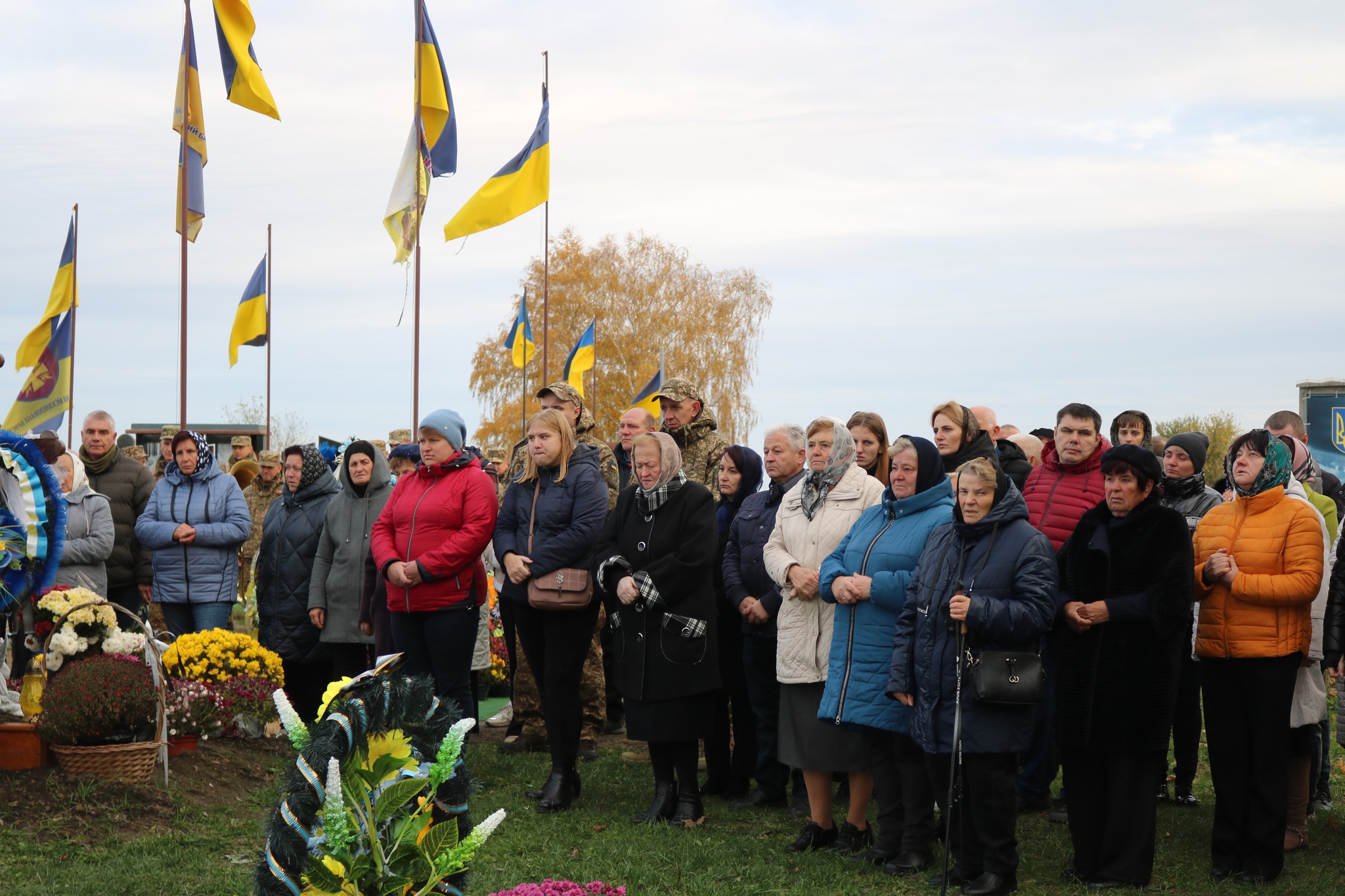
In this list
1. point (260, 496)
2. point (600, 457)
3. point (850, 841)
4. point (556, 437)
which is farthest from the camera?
point (260, 496)

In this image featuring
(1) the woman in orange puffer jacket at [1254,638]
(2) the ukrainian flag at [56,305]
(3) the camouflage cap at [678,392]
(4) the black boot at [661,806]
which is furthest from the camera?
(2) the ukrainian flag at [56,305]

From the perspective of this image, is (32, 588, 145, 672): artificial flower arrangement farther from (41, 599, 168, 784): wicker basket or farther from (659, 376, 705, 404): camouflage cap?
(659, 376, 705, 404): camouflage cap

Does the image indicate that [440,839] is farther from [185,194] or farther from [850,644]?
[185,194]

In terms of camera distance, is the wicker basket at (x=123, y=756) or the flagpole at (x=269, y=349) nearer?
the wicker basket at (x=123, y=756)

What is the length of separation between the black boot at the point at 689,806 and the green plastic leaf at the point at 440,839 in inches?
131

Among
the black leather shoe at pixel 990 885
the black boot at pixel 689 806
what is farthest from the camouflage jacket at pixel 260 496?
the black leather shoe at pixel 990 885

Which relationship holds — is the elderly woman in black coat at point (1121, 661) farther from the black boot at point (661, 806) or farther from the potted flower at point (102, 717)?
the potted flower at point (102, 717)

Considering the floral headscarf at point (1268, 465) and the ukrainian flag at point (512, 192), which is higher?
the ukrainian flag at point (512, 192)

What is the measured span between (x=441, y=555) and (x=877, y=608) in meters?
2.50

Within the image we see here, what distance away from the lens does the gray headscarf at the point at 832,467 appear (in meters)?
6.27

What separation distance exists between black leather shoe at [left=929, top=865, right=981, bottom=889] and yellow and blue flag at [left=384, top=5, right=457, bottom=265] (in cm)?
1192

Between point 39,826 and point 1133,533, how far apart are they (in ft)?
17.0

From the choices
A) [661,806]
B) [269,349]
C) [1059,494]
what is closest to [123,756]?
[661,806]

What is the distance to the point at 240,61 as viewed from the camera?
13109 mm
